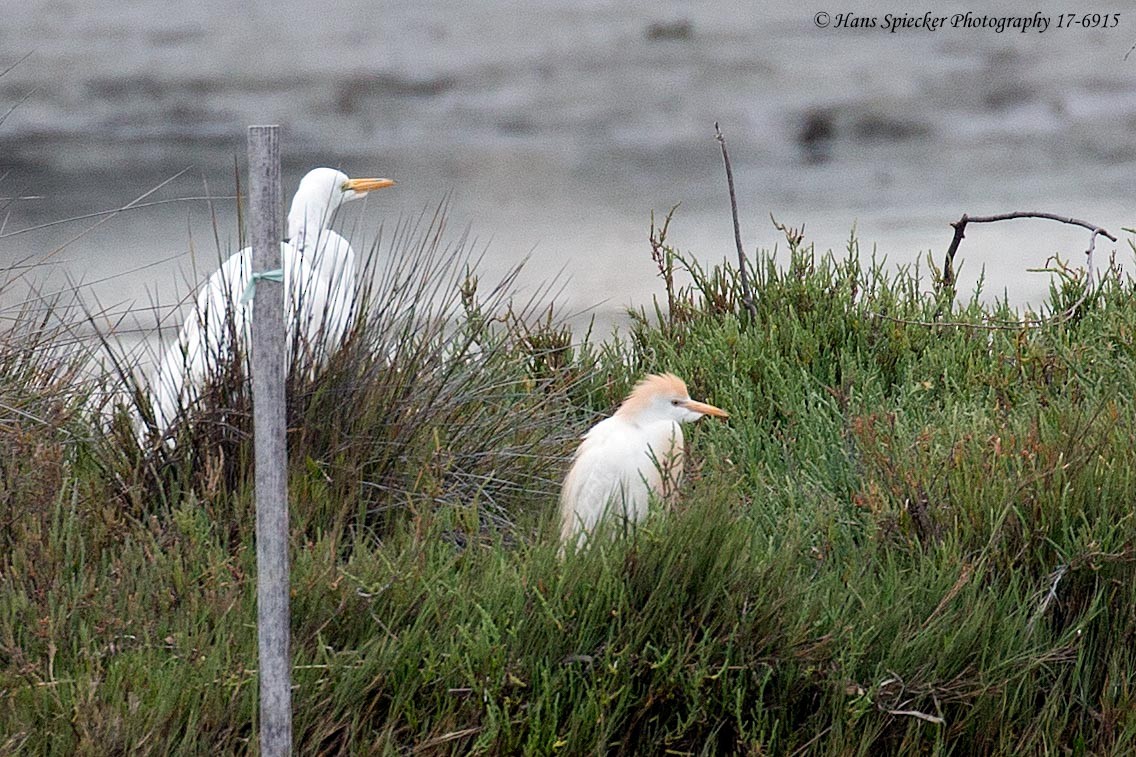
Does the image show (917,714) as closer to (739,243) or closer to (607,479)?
(607,479)

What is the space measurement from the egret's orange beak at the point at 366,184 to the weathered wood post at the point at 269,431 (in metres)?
2.10

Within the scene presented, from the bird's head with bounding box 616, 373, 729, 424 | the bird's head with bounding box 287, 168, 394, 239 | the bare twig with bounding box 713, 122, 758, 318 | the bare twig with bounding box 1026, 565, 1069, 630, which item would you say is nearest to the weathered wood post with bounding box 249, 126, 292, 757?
the bird's head with bounding box 616, 373, 729, 424

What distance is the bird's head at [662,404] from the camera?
10.7 ft

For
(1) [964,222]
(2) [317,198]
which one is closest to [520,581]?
(2) [317,198]

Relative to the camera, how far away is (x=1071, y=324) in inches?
211

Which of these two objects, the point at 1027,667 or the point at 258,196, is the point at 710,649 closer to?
the point at 1027,667

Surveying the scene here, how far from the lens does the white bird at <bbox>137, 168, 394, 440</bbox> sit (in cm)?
346

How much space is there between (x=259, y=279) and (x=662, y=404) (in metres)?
1.23

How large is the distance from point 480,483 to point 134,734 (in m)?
1.57

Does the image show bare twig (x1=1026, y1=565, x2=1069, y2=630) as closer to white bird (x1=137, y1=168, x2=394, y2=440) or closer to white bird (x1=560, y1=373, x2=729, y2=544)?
white bird (x1=560, y1=373, x2=729, y2=544)

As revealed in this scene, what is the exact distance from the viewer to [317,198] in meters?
4.33

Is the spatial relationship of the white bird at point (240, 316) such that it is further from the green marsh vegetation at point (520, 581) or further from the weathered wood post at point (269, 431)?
the weathered wood post at point (269, 431)

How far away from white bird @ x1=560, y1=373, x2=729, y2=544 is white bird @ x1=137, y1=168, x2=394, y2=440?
82cm

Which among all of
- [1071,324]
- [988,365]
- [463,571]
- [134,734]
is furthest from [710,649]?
[1071,324]
